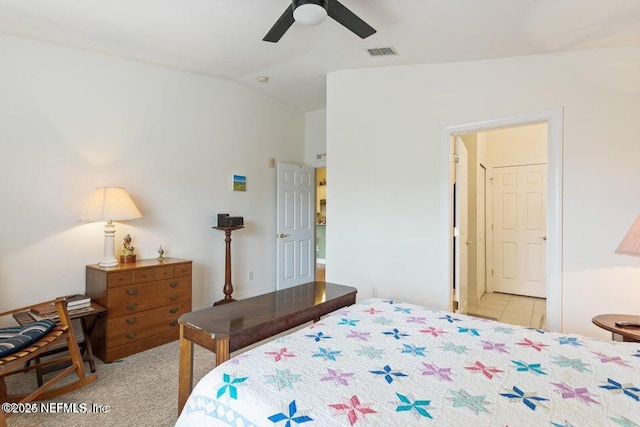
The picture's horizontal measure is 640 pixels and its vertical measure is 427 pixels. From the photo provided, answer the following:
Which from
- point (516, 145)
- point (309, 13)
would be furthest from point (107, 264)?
point (516, 145)

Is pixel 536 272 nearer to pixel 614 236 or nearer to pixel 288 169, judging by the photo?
pixel 614 236

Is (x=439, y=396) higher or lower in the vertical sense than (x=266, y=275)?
higher

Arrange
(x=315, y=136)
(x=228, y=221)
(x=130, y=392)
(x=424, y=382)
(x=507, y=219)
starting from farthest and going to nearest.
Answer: (x=315, y=136) → (x=507, y=219) → (x=228, y=221) → (x=130, y=392) → (x=424, y=382)

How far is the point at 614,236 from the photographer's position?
255 centimetres

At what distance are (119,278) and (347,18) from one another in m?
2.59

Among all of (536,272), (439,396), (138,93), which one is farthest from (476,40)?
(536,272)

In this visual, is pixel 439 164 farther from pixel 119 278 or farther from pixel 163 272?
pixel 119 278

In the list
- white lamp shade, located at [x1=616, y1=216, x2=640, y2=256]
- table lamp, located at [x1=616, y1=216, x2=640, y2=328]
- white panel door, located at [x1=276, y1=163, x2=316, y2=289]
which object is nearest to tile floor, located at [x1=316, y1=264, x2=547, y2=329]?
table lamp, located at [x1=616, y1=216, x2=640, y2=328]

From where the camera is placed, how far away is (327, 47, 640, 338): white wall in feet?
8.37

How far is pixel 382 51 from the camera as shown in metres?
3.10

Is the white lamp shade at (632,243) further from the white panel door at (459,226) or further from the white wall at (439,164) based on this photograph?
the white panel door at (459,226)

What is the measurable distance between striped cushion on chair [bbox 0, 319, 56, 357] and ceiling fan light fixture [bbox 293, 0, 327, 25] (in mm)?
2441

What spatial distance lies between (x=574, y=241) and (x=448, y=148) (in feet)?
4.17

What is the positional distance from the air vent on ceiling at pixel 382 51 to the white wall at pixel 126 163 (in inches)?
76.5
